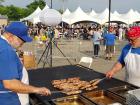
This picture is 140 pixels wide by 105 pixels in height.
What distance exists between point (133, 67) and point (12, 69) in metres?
2.21

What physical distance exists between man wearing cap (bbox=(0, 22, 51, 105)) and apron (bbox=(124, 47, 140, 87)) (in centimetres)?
176

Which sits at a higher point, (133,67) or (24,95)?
(133,67)

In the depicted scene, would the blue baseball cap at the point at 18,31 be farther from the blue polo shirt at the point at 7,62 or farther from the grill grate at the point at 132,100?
the grill grate at the point at 132,100

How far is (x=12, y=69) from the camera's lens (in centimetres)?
285

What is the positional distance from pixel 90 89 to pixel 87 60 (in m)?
3.96

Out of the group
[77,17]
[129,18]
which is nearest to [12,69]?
[77,17]

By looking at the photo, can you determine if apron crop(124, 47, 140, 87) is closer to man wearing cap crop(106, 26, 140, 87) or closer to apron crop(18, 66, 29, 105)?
man wearing cap crop(106, 26, 140, 87)

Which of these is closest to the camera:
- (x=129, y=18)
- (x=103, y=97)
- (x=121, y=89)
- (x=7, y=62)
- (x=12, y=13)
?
(x=7, y=62)

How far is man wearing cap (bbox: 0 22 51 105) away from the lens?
9.28 feet

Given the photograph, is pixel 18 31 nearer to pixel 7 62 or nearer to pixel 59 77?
pixel 7 62

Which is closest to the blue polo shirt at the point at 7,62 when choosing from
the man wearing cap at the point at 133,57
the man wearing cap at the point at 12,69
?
the man wearing cap at the point at 12,69

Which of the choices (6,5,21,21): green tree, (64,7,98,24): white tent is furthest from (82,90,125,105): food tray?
(6,5,21,21): green tree

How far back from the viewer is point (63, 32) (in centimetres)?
3466

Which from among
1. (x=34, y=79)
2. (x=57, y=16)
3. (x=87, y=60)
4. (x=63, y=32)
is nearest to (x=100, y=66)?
(x=57, y=16)
